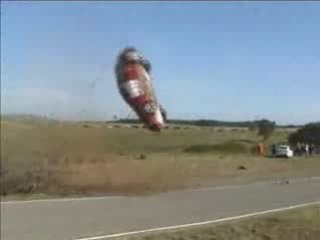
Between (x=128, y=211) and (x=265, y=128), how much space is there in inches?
182

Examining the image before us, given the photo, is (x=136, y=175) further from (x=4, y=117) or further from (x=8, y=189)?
(x=8, y=189)

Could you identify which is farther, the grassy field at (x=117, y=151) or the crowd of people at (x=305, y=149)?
the grassy field at (x=117, y=151)

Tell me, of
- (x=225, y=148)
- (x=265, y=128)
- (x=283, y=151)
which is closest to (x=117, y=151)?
(x=225, y=148)

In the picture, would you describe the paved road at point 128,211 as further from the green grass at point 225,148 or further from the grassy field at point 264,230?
the green grass at point 225,148

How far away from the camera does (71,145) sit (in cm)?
1000

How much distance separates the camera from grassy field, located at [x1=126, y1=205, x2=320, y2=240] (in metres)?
9.94

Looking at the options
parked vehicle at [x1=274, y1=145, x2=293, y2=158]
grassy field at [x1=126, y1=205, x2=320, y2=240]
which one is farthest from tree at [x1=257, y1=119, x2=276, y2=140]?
grassy field at [x1=126, y1=205, x2=320, y2=240]

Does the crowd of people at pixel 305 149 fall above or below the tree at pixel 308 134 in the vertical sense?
below

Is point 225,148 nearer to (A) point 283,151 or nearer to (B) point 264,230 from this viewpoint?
(A) point 283,151

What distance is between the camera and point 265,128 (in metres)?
9.53

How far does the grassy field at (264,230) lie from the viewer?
994 centimetres

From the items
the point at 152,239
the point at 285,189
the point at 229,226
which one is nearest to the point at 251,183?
the point at 285,189

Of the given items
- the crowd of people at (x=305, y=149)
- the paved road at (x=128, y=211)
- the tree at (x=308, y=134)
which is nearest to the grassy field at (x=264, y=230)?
the paved road at (x=128, y=211)

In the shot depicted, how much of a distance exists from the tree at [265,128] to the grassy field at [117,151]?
0.25ft
